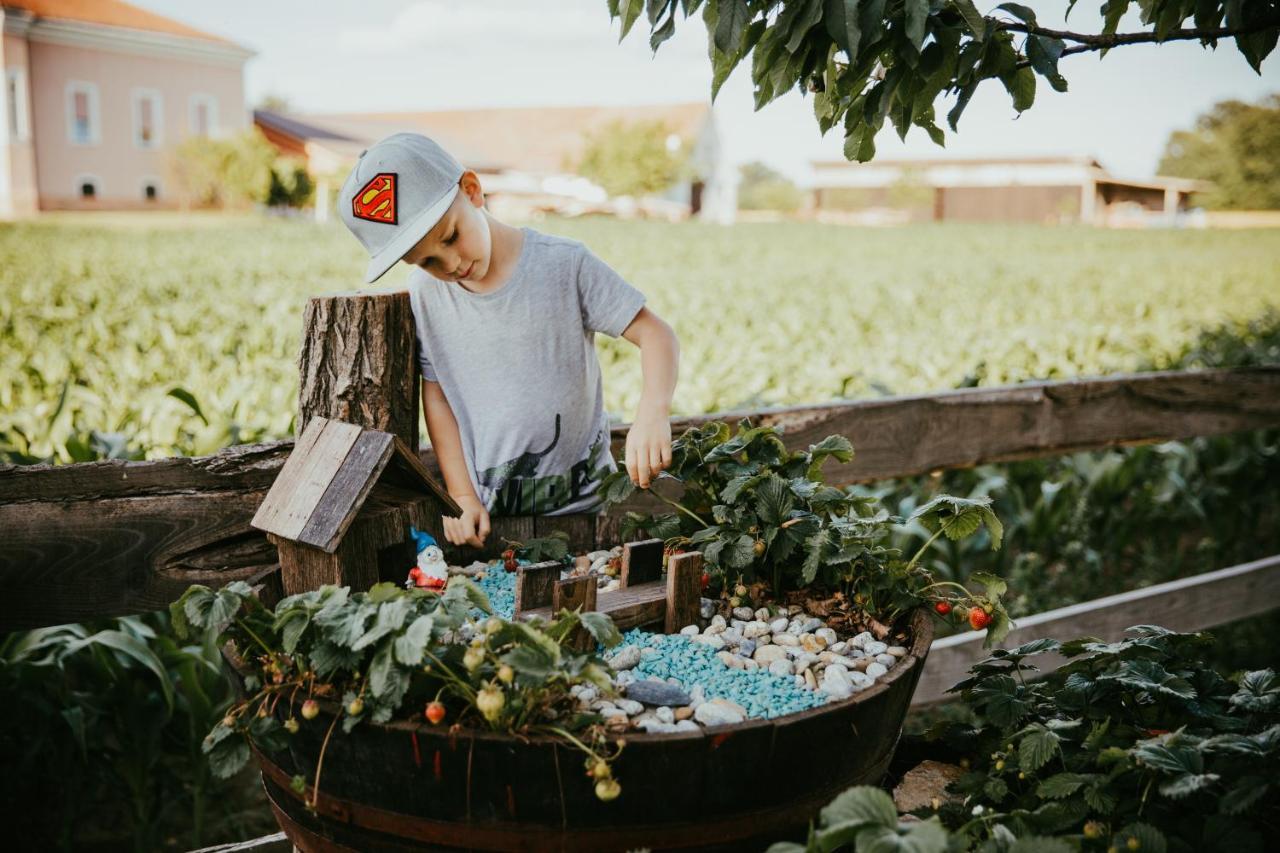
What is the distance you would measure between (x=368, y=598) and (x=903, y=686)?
789mm

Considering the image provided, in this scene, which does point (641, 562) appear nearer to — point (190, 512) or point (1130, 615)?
point (190, 512)

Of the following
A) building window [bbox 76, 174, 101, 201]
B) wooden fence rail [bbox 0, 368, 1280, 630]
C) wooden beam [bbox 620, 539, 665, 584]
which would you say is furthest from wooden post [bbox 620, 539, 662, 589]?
building window [bbox 76, 174, 101, 201]

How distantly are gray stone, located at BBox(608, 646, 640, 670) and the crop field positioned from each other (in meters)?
0.73

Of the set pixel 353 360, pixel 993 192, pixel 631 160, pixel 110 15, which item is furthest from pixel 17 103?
pixel 993 192

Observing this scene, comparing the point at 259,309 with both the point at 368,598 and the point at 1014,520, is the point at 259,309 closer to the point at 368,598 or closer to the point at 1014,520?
the point at 1014,520

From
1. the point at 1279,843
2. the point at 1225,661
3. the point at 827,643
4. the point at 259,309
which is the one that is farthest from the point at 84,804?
the point at 259,309

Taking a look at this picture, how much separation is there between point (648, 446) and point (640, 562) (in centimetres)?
21

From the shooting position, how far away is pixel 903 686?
155 centimetres

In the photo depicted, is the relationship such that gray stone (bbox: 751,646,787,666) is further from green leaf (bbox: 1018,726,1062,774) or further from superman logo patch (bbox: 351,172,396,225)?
superman logo patch (bbox: 351,172,396,225)

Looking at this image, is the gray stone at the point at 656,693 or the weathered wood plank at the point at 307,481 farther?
the weathered wood plank at the point at 307,481

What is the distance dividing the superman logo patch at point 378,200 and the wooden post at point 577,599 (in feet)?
2.28

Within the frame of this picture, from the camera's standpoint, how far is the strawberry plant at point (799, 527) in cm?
177

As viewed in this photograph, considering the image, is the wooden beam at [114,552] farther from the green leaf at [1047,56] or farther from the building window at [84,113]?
the building window at [84,113]

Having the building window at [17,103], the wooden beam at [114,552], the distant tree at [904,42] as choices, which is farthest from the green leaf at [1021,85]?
the building window at [17,103]
